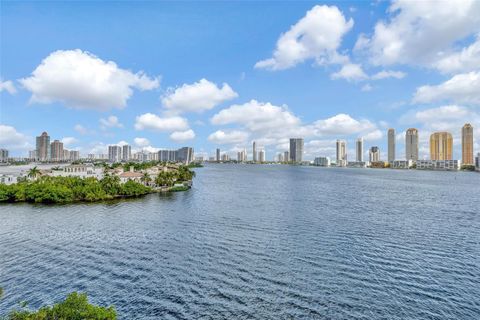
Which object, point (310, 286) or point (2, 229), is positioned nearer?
point (310, 286)

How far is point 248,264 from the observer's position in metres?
28.3

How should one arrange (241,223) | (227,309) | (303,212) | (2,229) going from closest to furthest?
(227,309)
(2,229)
(241,223)
(303,212)

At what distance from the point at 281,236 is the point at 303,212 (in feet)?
57.0

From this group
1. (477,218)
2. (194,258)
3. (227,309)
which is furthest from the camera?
(477,218)

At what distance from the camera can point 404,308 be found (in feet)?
68.0

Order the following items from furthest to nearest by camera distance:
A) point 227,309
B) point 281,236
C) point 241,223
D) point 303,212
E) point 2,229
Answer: point 303,212, point 241,223, point 2,229, point 281,236, point 227,309

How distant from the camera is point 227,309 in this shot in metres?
20.5

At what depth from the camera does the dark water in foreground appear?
2111 cm

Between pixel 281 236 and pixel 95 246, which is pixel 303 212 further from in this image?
pixel 95 246

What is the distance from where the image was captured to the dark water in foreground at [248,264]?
21109mm

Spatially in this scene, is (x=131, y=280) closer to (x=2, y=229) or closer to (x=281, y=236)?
(x=281, y=236)

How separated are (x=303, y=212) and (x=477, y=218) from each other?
2947cm

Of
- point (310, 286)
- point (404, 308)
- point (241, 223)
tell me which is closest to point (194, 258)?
point (310, 286)

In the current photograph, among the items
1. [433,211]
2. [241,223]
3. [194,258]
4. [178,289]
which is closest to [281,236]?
[241,223]
